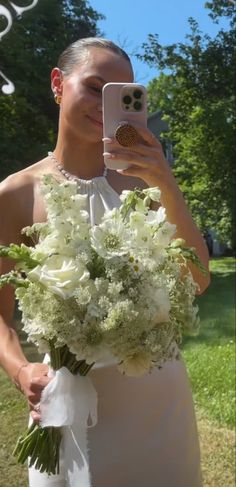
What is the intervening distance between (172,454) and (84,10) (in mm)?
15345

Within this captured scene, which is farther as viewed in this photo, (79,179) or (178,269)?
(79,179)

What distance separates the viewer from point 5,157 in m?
12.3

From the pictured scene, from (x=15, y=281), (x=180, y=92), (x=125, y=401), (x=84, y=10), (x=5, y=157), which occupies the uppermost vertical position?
(x=84, y=10)

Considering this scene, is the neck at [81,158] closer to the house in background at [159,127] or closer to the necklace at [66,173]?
the necklace at [66,173]

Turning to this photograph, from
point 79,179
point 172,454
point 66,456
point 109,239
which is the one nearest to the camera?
point 109,239

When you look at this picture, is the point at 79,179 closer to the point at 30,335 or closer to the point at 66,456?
the point at 30,335

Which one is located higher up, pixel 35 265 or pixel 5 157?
pixel 5 157

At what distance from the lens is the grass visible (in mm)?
4059

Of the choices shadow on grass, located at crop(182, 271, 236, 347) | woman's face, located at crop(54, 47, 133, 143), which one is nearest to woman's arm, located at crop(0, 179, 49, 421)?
woman's face, located at crop(54, 47, 133, 143)

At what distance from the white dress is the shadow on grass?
18.7ft

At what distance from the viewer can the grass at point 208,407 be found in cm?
406

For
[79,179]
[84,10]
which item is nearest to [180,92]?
[84,10]

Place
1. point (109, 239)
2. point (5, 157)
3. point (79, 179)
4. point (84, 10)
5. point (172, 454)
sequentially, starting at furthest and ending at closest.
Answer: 1. point (84, 10)
2. point (5, 157)
3. point (79, 179)
4. point (172, 454)
5. point (109, 239)

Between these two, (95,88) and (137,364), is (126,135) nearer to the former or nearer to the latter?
(95,88)
